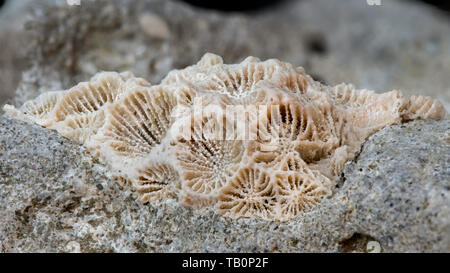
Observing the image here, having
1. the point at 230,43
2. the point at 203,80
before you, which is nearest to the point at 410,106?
the point at 203,80

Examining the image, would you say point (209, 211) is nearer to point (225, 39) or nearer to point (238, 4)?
point (225, 39)

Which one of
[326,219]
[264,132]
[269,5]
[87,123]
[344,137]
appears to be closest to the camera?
[326,219]

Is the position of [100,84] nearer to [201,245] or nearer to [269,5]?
[201,245]

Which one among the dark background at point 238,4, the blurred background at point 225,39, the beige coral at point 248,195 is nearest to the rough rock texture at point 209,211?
the beige coral at point 248,195

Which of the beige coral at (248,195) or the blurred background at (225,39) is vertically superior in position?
the blurred background at (225,39)

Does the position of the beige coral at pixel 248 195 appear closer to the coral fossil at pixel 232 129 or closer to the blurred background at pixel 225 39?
the coral fossil at pixel 232 129

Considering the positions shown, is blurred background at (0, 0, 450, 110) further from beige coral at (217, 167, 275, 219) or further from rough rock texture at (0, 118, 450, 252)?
beige coral at (217, 167, 275, 219)

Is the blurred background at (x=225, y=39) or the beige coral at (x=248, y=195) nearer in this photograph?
the beige coral at (x=248, y=195)
